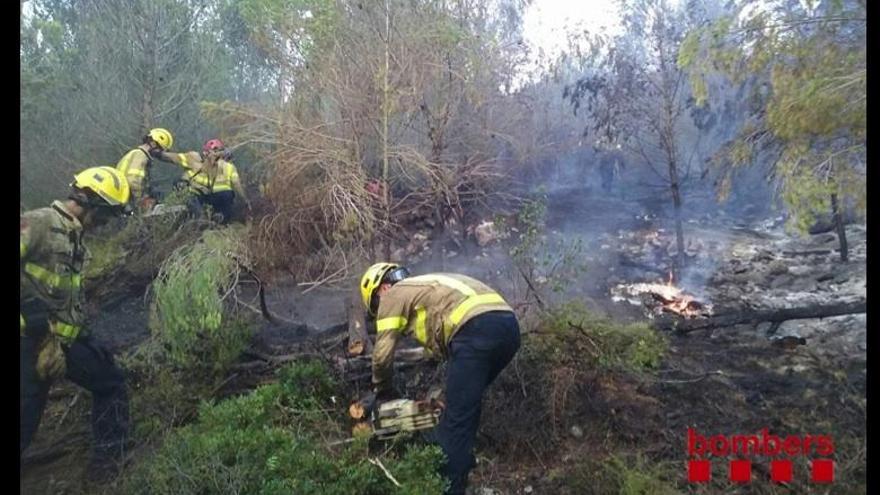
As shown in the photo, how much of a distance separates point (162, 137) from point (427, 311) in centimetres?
442

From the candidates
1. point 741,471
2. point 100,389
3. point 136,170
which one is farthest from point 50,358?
point 741,471

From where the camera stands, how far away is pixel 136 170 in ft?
19.9

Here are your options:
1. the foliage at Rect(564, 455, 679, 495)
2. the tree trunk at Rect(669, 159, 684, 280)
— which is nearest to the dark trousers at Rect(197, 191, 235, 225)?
the foliage at Rect(564, 455, 679, 495)

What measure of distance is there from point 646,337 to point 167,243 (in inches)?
200

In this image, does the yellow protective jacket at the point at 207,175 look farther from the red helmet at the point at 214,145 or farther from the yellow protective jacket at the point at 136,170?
the yellow protective jacket at the point at 136,170

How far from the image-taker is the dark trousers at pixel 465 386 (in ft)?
12.4

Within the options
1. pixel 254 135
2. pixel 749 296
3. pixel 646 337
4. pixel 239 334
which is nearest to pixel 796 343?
pixel 749 296

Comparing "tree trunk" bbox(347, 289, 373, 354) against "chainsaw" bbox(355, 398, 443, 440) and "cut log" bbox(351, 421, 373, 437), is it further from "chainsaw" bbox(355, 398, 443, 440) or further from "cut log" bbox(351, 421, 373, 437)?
"chainsaw" bbox(355, 398, 443, 440)

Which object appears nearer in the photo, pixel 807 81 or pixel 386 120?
pixel 807 81

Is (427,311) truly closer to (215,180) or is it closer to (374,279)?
(374,279)

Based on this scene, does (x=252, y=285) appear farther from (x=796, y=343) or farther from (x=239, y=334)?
(x=796, y=343)

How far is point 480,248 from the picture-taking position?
663cm

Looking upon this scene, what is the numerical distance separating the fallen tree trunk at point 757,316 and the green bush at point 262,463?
10.4ft

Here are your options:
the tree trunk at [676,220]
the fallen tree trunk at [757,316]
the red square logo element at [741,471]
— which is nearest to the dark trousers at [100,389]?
the red square logo element at [741,471]
